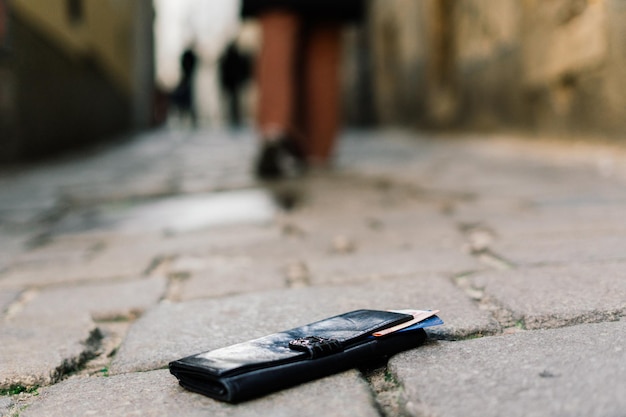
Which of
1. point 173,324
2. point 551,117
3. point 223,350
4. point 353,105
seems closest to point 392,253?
point 173,324

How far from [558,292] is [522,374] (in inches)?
19.9

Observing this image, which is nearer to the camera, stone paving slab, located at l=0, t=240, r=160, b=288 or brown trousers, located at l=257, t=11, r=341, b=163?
stone paving slab, located at l=0, t=240, r=160, b=288

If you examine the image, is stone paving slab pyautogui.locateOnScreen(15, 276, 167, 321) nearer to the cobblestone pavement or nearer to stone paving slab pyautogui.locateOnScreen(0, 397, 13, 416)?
the cobblestone pavement

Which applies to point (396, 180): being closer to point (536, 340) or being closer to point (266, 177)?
point (266, 177)

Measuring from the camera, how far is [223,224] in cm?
284

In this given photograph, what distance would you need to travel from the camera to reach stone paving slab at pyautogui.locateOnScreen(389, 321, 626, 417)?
0.90 m

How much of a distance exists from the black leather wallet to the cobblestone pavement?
0.02 meters

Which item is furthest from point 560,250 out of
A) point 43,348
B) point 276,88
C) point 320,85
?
point 320,85

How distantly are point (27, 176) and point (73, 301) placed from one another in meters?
4.07

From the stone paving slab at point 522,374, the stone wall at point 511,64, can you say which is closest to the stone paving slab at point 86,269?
the stone paving slab at point 522,374

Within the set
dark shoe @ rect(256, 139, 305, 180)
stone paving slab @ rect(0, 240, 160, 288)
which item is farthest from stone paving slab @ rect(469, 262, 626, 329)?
dark shoe @ rect(256, 139, 305, 180)

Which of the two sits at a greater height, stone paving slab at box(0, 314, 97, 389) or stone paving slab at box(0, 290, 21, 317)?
stone paving slab at box(0, 314, 97, 389)

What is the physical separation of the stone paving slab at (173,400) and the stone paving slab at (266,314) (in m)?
0.09

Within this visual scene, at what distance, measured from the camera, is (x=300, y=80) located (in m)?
4.98
